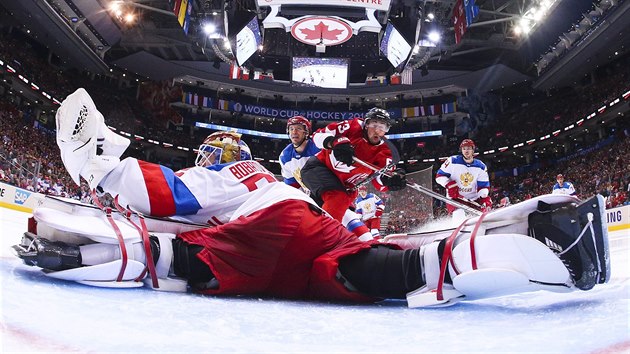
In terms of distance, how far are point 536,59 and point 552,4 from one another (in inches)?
211

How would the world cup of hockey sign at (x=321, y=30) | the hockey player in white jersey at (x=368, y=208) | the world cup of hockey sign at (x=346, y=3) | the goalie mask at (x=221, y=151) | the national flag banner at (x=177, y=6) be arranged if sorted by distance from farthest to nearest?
1. the national flag banner at (x=177, y=6)
2. the world cup of hockey sign at (x=321, y=30)
3. the world cup of hockey sign at (x=346, y=3)
4. the hockey player in white jersey at (x=368, y=208)
5. the goalie mask at (x=221, y=151)

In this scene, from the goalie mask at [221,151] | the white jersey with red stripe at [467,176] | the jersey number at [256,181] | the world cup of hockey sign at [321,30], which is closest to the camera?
the jersey number at [256,181]

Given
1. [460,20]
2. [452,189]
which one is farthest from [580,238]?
[460,20]

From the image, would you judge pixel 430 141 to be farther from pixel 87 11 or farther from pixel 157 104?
pixel 87 11

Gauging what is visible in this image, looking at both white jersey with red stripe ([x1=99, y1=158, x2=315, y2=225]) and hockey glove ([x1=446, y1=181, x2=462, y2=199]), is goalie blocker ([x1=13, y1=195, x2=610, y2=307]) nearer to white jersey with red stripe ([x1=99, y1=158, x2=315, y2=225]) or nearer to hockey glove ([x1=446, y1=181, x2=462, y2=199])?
white jersey with red stripe ([x1=99, y1=158, x2=315, y2=225])

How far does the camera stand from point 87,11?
54.2ft

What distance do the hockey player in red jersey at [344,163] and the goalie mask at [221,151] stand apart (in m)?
1.29

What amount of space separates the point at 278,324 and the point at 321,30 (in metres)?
11.8

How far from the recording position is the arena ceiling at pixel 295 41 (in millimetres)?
15062

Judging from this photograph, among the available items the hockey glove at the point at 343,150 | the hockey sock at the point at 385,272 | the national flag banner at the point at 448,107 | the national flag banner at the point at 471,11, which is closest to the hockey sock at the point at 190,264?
the hockey sock at the point at 385,272

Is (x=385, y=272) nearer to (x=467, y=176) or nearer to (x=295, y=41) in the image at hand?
(x=467, y=176)

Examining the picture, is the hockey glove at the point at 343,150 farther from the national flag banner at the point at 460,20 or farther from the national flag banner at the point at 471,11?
the national flag banner at the point at 460,20

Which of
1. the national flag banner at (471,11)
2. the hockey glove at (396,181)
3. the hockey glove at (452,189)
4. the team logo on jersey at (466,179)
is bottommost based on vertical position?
the hockey glove at (396,181)

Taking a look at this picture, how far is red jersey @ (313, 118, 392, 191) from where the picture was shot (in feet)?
12.1
